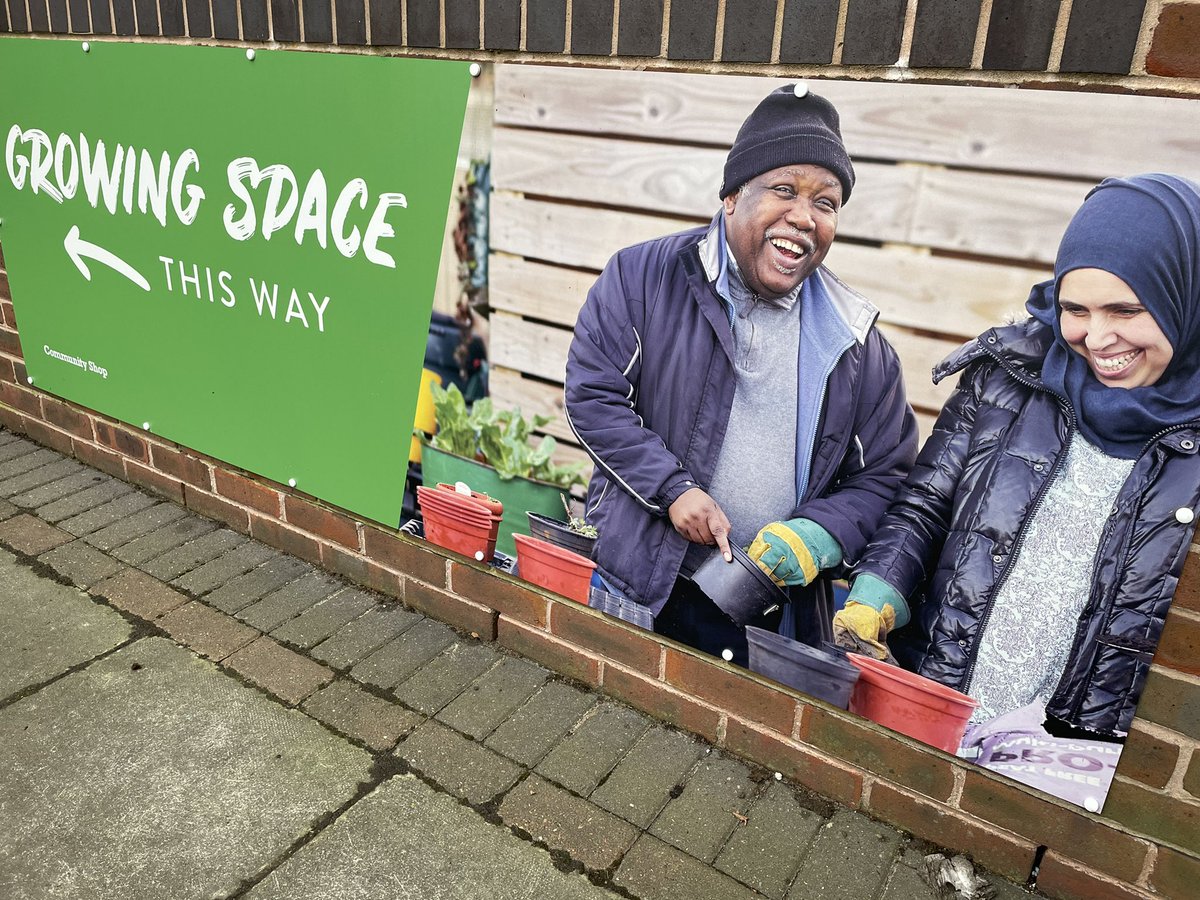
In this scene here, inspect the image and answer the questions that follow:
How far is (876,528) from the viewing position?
6.53 feet

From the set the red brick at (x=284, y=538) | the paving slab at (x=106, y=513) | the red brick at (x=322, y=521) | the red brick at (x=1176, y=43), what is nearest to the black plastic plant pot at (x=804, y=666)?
the red brick at (x=1176, y=43)

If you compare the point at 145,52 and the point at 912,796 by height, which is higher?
the point at 145,52

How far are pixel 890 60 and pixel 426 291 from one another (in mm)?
1313

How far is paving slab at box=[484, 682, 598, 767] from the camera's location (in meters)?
2.29

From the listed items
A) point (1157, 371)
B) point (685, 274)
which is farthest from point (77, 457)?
point (1157, 371)

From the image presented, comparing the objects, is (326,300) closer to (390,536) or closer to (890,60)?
(390,536)

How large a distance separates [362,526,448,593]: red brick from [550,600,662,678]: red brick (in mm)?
444

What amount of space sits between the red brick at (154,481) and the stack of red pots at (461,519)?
1301mm

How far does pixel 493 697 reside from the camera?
2.48m

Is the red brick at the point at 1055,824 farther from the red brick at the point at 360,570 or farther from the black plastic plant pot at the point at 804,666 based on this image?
the red brick at the point at 360,570

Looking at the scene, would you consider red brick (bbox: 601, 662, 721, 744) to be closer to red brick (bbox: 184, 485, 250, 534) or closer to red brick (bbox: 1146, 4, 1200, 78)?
red brick (bbox: 184, 485, 250, 534)

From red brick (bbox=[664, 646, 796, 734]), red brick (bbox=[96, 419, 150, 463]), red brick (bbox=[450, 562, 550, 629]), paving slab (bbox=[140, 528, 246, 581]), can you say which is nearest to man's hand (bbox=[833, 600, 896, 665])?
red brick (bbox=[664, 646, 796, 734])

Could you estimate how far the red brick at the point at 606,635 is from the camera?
2.37 meters

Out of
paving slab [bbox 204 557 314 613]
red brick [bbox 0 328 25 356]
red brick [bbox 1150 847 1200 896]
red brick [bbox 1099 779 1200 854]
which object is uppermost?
red brick [bbox 0 328 25 356]
